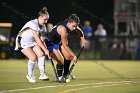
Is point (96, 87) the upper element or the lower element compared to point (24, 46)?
lower

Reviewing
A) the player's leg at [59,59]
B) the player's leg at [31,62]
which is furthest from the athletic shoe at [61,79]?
the player's leg at [31,62]

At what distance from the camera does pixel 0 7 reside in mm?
25766

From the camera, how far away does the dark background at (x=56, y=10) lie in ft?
83.8

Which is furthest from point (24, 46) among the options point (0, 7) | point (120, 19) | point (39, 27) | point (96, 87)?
point (120, 19)

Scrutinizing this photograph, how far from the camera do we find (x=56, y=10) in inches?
1136

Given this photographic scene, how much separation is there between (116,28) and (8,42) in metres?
9.01

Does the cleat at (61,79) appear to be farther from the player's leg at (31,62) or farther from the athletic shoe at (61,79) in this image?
the player's leg at (31,62)

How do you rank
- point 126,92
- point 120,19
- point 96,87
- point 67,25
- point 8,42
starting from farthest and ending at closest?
point 120,19 < point 8,42 < point 67,25 < point 96,87 < point 126,92

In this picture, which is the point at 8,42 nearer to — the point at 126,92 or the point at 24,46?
the point at 24,46

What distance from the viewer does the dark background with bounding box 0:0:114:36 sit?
25.5 meters

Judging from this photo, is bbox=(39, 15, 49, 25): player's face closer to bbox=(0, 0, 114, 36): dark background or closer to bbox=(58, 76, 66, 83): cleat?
bbox=(58, 76, 66, 83): cleat

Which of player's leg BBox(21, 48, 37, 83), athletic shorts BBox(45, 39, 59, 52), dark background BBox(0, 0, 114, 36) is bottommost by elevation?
player's leg BBox(21, 48, 37, 83)

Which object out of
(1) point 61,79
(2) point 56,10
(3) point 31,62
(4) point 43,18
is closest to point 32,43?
(3) point 31,62

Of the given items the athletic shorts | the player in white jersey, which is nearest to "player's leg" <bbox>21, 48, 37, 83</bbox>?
the player in white jersey
